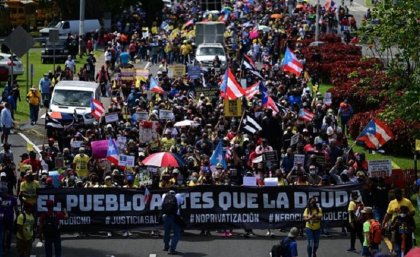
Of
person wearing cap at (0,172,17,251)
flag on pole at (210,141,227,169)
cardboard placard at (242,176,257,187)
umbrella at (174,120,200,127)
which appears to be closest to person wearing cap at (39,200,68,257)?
person wearing cap at (0,172,17,251)

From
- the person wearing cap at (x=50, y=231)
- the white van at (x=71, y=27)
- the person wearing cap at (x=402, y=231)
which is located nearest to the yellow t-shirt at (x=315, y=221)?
the person wearing cap at (x=402, y=231)

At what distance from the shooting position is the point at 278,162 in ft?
98.3

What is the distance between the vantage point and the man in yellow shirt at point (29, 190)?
24.8 metres

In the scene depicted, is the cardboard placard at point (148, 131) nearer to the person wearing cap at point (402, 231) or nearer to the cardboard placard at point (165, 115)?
the cardboard placard at point (165, 115)

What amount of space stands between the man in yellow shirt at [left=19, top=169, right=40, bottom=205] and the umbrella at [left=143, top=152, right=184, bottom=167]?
2.80m

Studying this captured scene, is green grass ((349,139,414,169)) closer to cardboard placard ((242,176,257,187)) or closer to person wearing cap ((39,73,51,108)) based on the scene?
cardboard placard ((242,176,257,187))

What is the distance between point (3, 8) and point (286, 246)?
5582 centimetres

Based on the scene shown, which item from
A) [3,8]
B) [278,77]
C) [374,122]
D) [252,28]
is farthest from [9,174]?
[3,8]

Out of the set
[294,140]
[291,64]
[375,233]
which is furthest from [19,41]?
[375,233]

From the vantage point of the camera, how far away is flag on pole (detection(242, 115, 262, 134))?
32344mm

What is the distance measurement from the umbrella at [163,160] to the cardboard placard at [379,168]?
13.0 ft

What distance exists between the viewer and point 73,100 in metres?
39.1

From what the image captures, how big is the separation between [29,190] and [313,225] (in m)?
5.49

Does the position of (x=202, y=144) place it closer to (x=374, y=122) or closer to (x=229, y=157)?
(x=229, y=157)
